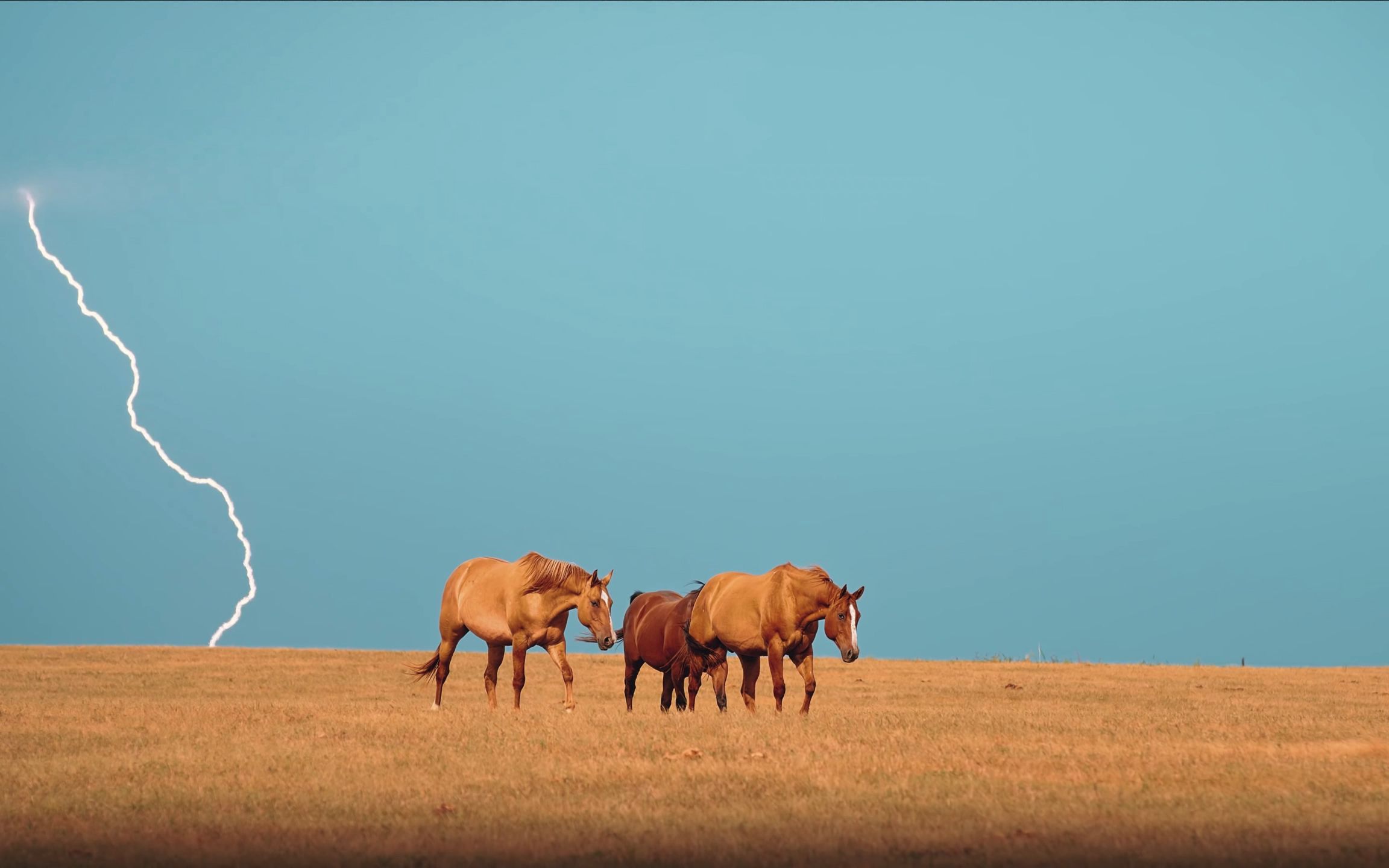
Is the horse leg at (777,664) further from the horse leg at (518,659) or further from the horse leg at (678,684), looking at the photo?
the horse leg at (518,659)

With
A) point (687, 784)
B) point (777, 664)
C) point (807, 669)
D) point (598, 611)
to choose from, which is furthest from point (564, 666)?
point (687, 784)

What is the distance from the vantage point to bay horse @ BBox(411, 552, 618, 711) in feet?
71.2

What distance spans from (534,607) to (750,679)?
3.57 meters

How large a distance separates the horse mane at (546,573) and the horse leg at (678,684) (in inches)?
85.6

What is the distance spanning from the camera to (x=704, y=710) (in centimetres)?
2230

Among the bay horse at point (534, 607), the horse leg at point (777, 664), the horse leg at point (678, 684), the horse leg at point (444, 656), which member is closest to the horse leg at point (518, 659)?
the bay horse at point (534, 607)

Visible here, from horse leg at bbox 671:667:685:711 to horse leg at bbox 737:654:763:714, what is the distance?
1.06 meters

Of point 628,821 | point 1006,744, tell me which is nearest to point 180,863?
point 628,821

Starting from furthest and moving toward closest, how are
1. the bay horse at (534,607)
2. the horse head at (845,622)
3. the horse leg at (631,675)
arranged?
the horse leg at (631,675)
the bay horse at (534,607)
the horse head at (845,622)

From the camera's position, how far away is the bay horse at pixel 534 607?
71.2 ft

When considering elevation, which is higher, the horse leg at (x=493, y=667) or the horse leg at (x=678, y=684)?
the horse leg at (x=493, y=667)

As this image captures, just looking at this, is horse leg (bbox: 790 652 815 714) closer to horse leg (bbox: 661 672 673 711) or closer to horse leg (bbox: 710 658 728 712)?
horse leg (bbox: 710 658 728 712)

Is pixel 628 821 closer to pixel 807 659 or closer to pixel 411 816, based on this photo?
pixel 411 816

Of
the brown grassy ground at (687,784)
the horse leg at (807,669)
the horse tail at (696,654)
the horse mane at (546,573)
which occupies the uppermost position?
the horse mane at (546,573)
